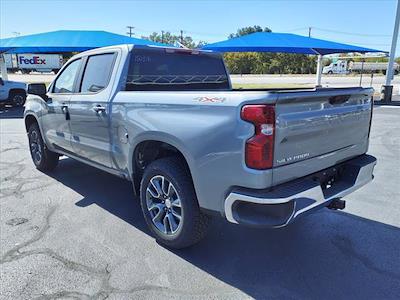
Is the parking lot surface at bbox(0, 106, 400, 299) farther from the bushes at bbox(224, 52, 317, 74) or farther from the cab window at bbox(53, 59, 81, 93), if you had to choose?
the bushes at bbox(224, 52, 317, 74)

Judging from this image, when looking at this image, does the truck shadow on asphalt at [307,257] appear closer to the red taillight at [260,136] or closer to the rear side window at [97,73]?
the red taillight at [260,136]

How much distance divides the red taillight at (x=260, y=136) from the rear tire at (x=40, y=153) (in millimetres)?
4455

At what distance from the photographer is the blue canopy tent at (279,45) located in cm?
1706

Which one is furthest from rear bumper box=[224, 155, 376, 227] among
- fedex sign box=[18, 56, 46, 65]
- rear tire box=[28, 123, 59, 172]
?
fedex sign box=[18, 56, 46, 65]

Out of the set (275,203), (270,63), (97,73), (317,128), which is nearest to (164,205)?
(275,203)

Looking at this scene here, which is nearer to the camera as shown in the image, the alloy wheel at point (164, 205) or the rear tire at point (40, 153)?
the alloy wheel at point (164, 205)

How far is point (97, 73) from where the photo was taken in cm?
446

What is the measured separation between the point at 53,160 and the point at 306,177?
15.3 ft

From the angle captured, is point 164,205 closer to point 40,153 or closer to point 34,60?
point 40,153

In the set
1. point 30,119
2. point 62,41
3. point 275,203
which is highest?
point 62,41

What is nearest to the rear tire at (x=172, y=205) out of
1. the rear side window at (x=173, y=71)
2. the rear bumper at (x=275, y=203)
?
the rear bumper at (x=275, y=203)

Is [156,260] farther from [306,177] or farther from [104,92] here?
[104,92]

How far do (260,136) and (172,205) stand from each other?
1.27 m

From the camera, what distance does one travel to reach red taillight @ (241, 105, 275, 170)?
2.62m
